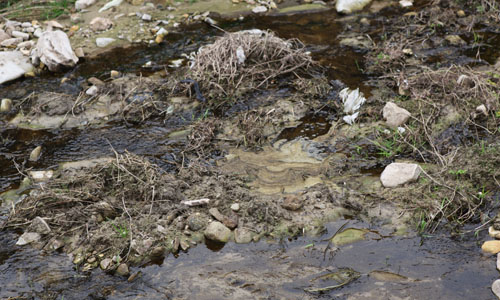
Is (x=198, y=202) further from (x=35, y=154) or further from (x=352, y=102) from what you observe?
(x=352, y=102)

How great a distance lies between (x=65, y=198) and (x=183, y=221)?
0.98 metres

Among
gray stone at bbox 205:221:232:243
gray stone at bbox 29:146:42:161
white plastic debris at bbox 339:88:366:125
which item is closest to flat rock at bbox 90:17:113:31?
gray stone at bbox 29:146:42:161

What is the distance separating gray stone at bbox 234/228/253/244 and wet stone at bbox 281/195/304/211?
37cm

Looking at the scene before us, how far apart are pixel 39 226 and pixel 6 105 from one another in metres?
2.36

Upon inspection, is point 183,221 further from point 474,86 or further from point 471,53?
point 471,53

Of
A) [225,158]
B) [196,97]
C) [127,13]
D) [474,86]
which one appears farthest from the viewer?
[127,13]

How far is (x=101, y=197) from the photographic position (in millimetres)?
3838

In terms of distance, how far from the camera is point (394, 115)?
4590mm

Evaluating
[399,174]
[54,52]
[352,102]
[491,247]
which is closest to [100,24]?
[54,52]

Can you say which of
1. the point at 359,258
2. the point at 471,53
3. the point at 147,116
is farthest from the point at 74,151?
the point at 471,53

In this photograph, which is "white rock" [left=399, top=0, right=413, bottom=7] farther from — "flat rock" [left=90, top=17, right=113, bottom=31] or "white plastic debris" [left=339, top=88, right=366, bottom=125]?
"flat rock" [left=90, top=17, right=113, bottom=31]

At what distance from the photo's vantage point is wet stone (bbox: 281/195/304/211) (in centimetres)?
368

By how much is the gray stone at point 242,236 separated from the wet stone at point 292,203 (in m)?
0.37

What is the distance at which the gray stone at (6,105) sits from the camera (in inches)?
210
